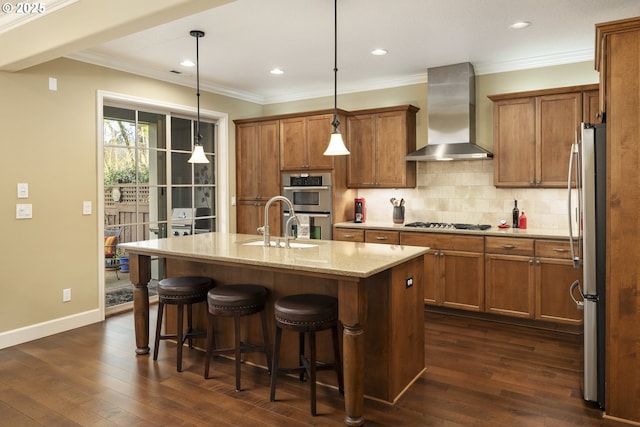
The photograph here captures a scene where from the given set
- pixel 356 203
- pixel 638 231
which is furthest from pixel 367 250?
Answer: pixel 356 203

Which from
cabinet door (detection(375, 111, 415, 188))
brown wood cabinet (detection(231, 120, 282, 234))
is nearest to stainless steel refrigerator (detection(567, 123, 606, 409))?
cabinet door (detection(375, 111, 415, 188))

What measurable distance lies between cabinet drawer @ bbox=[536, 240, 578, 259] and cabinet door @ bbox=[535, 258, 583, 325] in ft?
0.13

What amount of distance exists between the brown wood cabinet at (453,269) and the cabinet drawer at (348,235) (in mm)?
513

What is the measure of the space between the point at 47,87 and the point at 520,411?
4570 millimetres

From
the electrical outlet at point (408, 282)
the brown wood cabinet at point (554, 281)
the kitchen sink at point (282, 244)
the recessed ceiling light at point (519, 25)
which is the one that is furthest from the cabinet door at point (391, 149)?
the electrical outlet at point (408, 282)

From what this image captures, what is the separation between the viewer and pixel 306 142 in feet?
18.3

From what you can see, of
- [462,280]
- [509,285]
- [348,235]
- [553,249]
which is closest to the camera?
[553,249]

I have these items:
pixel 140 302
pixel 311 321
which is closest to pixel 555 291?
pixel 311 321

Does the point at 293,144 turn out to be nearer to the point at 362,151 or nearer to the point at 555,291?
the point at 362,151

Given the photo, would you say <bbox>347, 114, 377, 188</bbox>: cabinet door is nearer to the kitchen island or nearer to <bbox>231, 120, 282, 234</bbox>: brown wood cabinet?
<bbox>231, 120, 282, 234</bbox>: brown wood cabinet

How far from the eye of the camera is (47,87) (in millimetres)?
4078

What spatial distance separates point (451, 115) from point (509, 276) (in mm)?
1797

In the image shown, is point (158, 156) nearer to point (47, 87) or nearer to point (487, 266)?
point (47, 87)

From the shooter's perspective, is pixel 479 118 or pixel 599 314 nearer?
pixel 599 314
